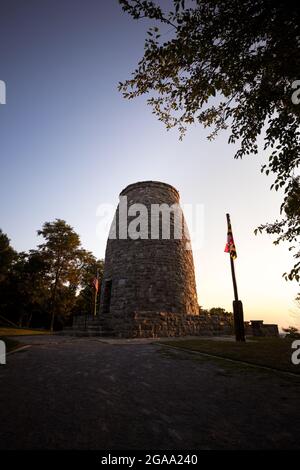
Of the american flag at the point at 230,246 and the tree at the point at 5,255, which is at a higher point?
the tree at the point at 5,255

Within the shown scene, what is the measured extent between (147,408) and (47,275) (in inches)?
1120

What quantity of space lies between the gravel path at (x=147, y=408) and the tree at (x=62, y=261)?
24815 millimetres

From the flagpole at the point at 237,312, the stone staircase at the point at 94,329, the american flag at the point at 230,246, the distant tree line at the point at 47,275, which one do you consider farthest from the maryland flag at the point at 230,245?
the distant tree line at the point at 47,275

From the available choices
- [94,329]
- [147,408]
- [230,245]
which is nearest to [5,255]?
[94,329]

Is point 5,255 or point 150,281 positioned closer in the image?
point 150,281

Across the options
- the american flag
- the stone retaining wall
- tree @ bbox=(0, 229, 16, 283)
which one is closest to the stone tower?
the stone retaining wall

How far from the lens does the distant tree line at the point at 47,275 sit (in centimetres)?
2786

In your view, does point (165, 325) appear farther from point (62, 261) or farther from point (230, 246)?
point (62, 261)

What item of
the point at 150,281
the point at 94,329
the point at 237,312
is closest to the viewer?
the point at 237,312

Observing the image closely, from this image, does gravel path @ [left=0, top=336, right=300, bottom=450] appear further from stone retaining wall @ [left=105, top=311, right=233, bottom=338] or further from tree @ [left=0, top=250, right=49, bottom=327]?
tree @ [left=0, top=250, right=49, bottom=327]

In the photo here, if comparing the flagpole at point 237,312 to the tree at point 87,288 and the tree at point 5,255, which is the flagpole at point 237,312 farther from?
the tree at point 5,255

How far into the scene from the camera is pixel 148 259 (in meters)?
15.9
